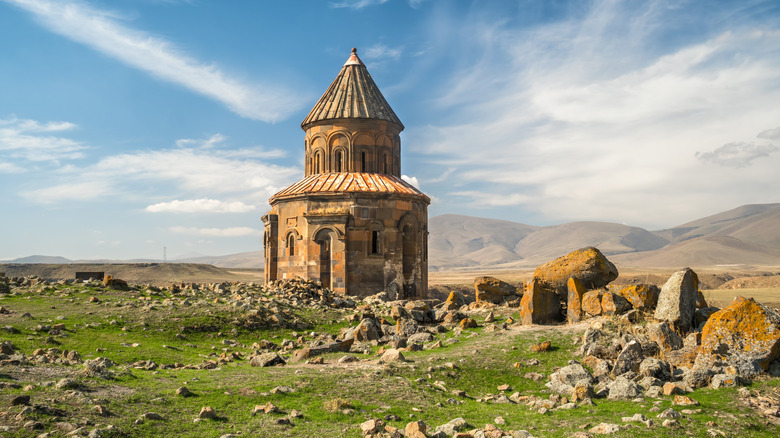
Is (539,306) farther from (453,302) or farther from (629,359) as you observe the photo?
(453,302)

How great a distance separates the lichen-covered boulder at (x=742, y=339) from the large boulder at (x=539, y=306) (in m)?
3.48

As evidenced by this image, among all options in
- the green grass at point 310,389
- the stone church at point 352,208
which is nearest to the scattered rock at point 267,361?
the green grass at point 310,389

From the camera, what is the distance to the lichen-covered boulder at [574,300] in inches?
489

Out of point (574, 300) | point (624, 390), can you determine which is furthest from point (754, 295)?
point (624, 390)

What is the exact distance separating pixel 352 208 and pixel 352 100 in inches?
191

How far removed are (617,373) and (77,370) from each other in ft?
24.8

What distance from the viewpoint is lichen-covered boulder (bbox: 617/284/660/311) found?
11812 mm

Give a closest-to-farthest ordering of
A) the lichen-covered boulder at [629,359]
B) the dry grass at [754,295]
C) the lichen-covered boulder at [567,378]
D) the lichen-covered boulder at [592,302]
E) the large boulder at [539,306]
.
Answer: the lichen-covered boulder at [567,378] → the lichen-covered boulder at [629,359] → the lichen-covered boulder at [592,302] → the large boulder at [539,306] → the dry grass at [754,295]

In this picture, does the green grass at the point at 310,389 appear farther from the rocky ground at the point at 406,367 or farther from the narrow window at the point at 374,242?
the narrow window at the point at 374,242

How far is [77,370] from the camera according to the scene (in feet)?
27.3

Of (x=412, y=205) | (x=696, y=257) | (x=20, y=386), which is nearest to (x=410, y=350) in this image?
(x=20, y=386)

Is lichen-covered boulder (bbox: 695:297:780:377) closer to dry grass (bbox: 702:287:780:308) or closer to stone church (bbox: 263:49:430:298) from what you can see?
stone church (bbox: 263:49:430:298)

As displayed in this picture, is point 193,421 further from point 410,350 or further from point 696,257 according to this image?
point 696,257

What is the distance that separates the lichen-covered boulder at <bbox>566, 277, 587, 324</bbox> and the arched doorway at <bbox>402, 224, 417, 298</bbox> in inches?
389
